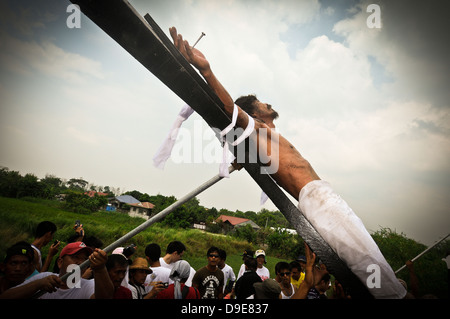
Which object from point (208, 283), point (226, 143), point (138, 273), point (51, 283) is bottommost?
point (208, 283)

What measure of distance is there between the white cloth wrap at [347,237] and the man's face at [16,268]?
4.16 meters

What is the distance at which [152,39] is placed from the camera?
120 cm

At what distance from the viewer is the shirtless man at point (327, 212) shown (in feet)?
5.07

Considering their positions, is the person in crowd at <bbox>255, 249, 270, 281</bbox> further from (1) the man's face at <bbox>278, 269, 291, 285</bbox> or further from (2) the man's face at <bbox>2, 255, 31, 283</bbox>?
(2) the man's face at <bbox>2, 255, 31, 283</bbox>

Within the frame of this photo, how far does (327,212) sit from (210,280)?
4.70 metres

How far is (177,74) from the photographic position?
4.44ft

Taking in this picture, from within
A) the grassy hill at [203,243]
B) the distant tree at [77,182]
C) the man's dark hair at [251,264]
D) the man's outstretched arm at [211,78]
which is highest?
the distant tree at [77,182]

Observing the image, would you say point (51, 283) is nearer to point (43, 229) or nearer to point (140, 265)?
point (140, 265)

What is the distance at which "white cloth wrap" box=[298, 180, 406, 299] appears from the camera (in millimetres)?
1537

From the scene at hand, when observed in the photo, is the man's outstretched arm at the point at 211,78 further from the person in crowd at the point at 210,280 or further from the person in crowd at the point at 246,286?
the person in crowd at the point at 246,286

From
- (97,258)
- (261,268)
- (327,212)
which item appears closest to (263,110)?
(327,212)

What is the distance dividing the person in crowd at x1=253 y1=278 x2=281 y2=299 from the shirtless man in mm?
2789

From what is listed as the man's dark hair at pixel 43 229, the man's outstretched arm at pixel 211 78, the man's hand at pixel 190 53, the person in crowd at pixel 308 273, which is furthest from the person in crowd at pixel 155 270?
the man's hand at pixel 190 53
